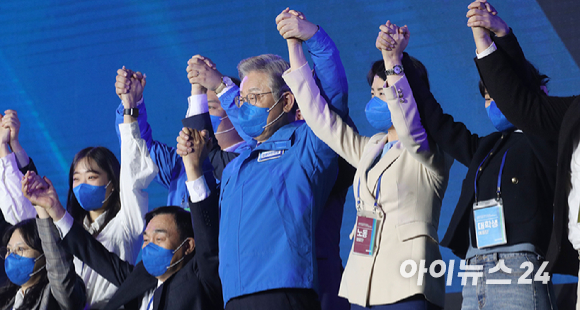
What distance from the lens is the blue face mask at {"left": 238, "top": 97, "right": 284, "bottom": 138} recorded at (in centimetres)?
229

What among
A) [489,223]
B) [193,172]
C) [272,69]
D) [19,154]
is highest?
[272,69]

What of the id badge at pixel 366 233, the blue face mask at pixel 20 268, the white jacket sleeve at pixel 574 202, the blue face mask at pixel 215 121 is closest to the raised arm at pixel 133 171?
the blue face mask at pixel 215 121

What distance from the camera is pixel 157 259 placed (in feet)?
8.69

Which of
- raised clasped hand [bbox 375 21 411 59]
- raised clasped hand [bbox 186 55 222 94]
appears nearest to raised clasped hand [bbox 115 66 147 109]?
raised clasped hand [bbox 186 55 222 94]

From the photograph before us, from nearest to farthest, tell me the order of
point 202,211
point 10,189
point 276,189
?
point 276,189 < point 202,211 < point 10,189

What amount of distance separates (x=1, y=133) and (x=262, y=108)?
201 cm

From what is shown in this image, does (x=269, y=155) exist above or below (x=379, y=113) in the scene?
below

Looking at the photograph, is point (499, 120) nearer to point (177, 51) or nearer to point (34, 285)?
point (34, 285)

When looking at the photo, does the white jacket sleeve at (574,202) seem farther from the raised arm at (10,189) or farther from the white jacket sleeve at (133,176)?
the raised arm at (10,189)

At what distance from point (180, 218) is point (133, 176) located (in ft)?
1.36

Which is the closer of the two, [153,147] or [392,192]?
[392,192]

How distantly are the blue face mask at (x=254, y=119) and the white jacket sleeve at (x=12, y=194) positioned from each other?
5.93 feet

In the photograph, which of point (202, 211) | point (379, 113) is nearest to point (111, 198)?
point (202, 211)

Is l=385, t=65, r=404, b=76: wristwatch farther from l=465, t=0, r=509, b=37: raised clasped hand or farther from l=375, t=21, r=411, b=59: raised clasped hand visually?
l=465, t=0, r=509, b=37: raised clasped hand
